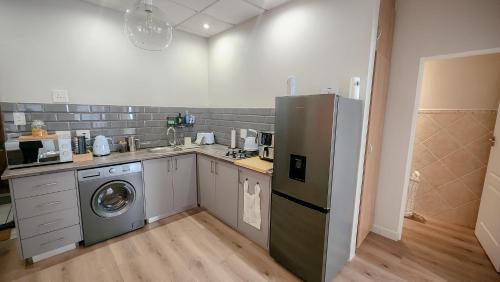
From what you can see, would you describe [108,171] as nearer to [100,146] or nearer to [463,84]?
[100,146]

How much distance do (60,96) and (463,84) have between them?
15.7ft

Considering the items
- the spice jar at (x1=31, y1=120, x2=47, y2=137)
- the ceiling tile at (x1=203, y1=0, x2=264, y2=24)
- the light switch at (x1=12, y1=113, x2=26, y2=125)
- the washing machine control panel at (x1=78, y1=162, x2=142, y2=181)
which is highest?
the ceiling tile at (x1=203, y1=0, x2=264, y2=24)

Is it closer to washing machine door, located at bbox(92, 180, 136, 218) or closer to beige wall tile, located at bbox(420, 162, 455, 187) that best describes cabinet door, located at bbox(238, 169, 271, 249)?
washing machine door, located at bbox(92, 180, 136, 218)

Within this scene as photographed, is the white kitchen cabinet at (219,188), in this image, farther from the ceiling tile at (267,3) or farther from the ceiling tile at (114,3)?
the ceiling tile at (114,3)

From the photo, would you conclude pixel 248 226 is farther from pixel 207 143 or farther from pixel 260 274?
pixel 207 143

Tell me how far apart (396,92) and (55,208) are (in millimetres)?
3684

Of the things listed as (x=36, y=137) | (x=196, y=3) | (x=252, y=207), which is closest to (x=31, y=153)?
(x=36, y=137)

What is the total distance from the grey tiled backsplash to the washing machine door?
2.40 ft

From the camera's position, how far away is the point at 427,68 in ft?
9.26

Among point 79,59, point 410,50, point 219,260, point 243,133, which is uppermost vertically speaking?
point 410,50

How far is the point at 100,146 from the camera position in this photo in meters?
2.46

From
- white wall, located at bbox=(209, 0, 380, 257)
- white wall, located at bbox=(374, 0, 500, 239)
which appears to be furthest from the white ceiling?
white wall, located at bbox=(374, 0, 500, 239)

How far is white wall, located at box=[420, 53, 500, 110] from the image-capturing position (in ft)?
7.90

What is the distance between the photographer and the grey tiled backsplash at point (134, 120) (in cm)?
224
